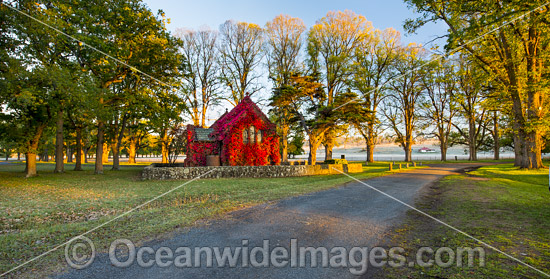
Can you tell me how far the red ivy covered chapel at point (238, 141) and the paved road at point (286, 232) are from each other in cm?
1256

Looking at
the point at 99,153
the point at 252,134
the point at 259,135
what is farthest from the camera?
the point at 259,135

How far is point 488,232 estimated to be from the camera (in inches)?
202

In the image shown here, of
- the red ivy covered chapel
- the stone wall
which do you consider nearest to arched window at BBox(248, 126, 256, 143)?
the red ivy covered chapel

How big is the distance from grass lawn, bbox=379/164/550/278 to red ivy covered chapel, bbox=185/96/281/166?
1440 centimetres

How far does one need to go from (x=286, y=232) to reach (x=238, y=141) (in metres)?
16.0

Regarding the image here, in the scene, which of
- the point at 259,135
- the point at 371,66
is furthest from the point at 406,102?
the point at 259,135

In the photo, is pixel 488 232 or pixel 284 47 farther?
pixel 284 47

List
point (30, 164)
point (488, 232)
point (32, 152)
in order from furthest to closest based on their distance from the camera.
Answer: point (30, 164) < point (32, 152) < point (488, 232)

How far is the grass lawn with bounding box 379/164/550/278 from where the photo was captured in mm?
3521

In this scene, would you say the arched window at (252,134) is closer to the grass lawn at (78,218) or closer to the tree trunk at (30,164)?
Result: the grass lawn at (78,218)

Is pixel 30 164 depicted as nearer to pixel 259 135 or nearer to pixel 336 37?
pixel 259 135

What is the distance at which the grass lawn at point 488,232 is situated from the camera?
139 inches

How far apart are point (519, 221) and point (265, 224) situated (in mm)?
6095

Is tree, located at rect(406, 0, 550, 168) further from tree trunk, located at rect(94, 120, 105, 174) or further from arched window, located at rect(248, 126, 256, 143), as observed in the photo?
tree trunk, located at rect(94, 120, 105, 174)
